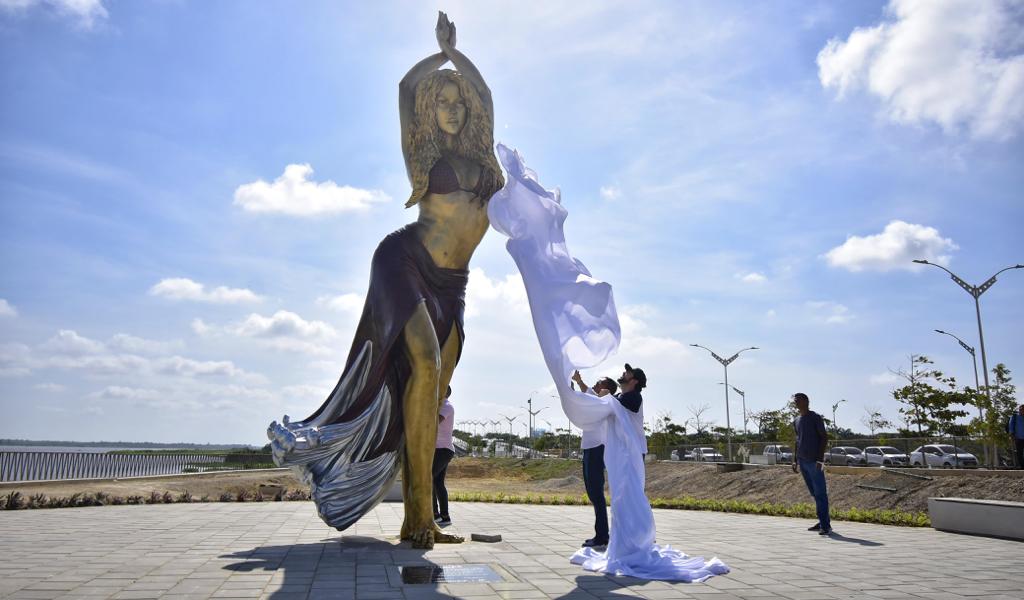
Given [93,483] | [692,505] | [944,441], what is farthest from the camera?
[944,441]

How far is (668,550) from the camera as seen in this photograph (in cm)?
587

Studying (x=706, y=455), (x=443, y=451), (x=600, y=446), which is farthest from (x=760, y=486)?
(x=706, y=455)

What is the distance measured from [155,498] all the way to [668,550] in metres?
8.70

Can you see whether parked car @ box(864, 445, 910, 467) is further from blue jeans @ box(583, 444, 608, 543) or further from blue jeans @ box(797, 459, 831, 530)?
blue jeans @ box(583, 444, 608, 543)

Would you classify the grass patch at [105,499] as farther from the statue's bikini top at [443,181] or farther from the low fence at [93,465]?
the statue's bikini top at [443,181]

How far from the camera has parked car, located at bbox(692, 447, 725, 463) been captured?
33750 millimetres

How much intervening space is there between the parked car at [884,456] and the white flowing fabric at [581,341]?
25.0 meters

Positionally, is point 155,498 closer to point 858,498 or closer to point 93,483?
point 93,483

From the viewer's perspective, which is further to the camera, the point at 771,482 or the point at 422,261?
the point at 771,482

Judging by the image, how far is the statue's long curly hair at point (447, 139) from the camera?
7.14 meters

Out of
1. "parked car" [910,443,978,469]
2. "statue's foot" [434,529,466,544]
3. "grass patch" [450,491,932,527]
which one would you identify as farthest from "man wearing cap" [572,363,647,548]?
"parked car" [910,443,978,469]

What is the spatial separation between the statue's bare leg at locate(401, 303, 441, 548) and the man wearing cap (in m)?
1.36

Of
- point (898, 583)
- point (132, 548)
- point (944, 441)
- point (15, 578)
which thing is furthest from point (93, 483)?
point (944, 441)

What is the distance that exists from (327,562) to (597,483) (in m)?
2.64
